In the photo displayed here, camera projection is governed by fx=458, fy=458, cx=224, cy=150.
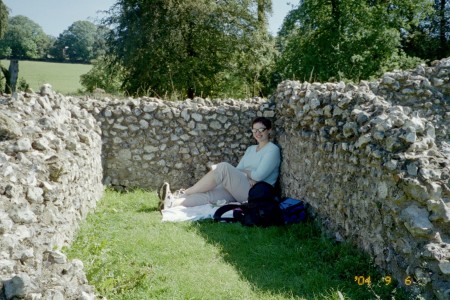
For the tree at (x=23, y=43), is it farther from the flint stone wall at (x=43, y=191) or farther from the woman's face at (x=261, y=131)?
the woman's face at (x=261, y=131)

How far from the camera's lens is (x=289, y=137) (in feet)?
24.8

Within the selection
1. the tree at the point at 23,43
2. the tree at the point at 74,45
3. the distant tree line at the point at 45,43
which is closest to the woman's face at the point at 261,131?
the tree at the point at 23,43

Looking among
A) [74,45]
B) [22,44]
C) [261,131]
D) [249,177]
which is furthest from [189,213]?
[74,45]

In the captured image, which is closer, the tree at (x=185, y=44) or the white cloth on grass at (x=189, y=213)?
the white cloth on grass at (x=189, y=213)

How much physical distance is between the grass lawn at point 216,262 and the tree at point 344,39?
55.1 ft

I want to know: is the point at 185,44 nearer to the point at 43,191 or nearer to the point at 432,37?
the point at 432,37

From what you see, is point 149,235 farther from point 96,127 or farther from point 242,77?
point 242,77

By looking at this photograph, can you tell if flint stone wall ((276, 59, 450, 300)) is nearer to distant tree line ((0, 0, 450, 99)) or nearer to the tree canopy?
distant tree line ((0, 0, 450, 99))

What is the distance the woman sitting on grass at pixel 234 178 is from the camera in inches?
301

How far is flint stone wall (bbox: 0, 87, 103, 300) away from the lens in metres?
2.96

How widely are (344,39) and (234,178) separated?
1814cm

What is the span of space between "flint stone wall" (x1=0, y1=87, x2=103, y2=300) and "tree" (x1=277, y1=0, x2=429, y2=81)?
16.5 metres

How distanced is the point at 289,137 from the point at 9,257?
5.27m

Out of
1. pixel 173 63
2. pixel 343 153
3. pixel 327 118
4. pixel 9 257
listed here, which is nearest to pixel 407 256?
pixel 343 153
